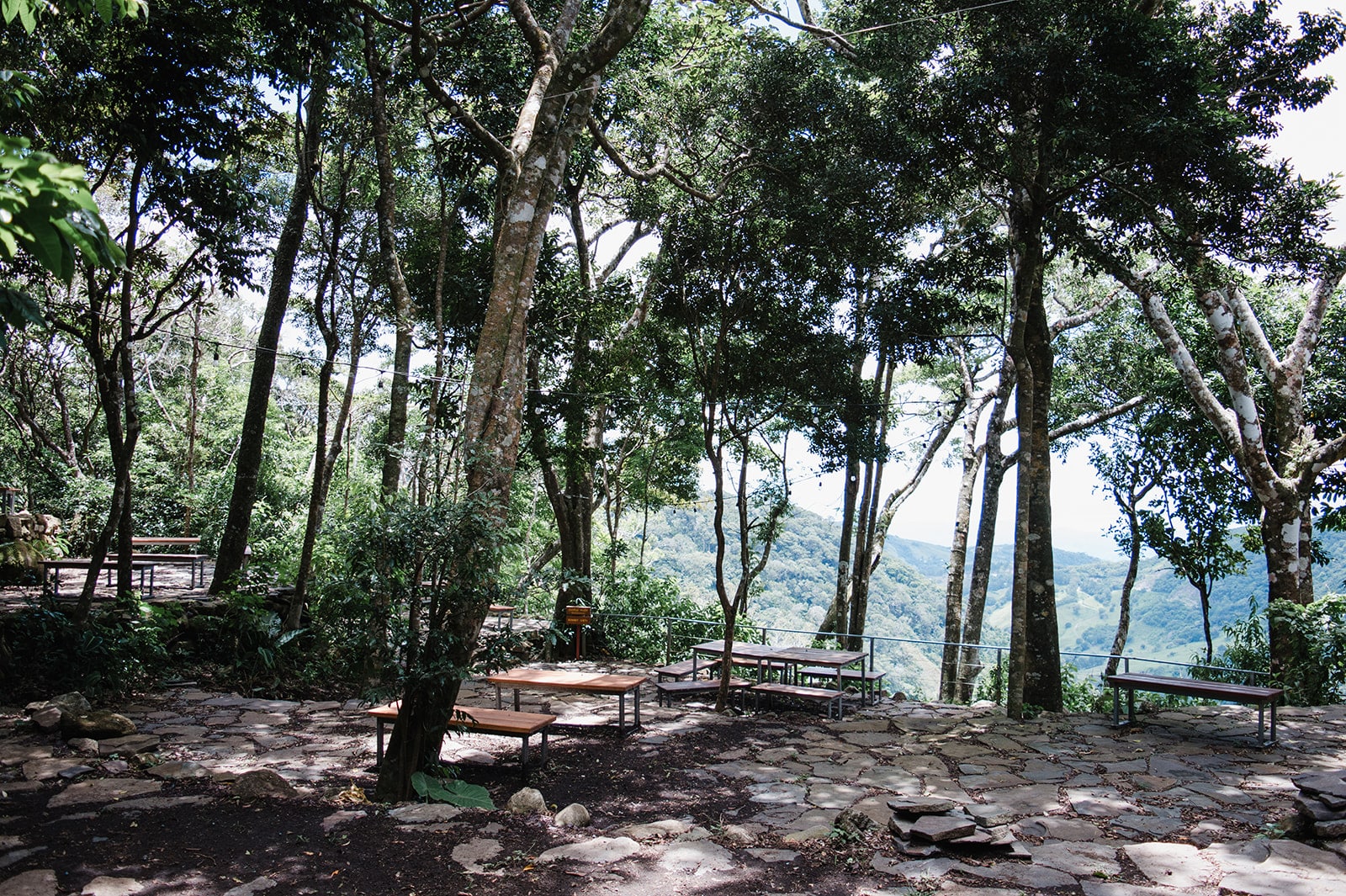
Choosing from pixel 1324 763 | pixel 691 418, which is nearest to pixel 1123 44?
pixel 1324 763

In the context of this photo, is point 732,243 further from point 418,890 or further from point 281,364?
point 281,364

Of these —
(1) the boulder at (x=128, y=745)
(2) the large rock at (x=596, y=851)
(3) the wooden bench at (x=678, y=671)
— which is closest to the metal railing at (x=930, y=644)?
(3) the wooden bench at (x=678, y=671)

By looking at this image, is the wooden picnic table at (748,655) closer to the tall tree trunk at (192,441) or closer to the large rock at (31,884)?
the large rock at (31,884)

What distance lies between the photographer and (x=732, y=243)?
27.4ft

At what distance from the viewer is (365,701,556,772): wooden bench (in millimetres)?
5035

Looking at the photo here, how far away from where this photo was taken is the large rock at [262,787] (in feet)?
14.5

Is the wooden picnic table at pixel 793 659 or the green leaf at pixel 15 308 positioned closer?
the green leaf at pixel 15 308

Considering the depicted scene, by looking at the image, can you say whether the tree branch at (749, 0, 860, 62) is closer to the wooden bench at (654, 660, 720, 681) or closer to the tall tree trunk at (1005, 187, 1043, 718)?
the tall tree trunk at (1005, 187, 1043, 718)

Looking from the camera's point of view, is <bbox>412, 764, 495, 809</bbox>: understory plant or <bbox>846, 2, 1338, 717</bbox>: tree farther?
<bbox>846, 2, 1338, 717</bbox>: tree

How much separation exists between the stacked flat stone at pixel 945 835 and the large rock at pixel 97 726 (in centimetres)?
518

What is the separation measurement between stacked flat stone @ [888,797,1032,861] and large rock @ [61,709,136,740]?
5179mm

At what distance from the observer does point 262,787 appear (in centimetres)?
450

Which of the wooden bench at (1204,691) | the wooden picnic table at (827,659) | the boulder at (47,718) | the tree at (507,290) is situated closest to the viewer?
the tree at (507,290)

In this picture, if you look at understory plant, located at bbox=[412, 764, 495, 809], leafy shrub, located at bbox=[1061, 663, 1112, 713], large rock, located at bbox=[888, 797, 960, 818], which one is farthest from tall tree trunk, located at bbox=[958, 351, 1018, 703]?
understory plant, located at bbox=[412, 764, 495, 809]
